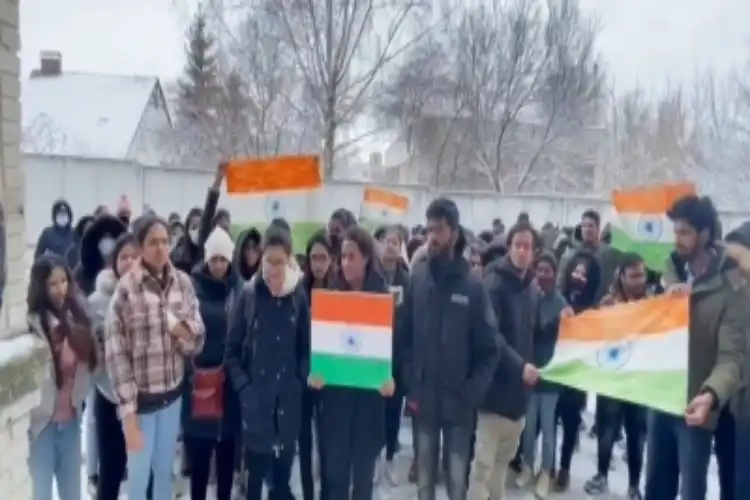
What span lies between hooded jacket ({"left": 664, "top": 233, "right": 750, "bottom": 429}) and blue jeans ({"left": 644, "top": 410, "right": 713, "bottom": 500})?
0.17 m

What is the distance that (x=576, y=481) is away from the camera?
289 inches

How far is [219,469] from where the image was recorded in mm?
5996

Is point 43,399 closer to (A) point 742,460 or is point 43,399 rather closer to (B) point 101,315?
(B) point 101,315

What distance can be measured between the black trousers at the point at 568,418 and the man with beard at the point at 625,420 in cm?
18

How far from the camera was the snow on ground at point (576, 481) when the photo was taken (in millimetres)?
6902

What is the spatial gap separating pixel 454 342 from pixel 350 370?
646 mm

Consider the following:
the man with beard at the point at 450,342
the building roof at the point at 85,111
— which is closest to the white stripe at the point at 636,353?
the man with beard at the point at 450,342

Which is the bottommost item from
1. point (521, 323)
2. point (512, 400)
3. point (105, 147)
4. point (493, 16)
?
point (512, 400)

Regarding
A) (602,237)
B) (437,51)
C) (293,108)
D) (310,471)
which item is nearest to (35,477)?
(310,471)

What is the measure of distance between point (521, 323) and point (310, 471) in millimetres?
1815

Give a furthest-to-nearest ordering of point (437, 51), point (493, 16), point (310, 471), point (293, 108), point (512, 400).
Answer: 1. point (493, 16)
2. point (437, 51)
3. point (293, 108)
4. point (310, 471)
5. point (512, 400)

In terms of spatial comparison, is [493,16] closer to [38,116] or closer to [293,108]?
[293,108]

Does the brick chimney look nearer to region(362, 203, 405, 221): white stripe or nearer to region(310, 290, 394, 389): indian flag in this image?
region(362, 203, 405, 221): white stripe

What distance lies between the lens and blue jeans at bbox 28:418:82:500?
516 cm
